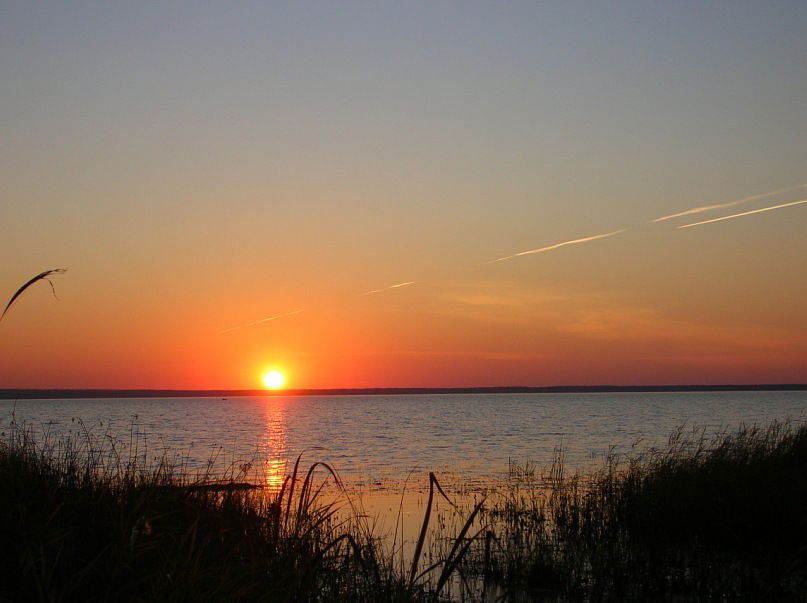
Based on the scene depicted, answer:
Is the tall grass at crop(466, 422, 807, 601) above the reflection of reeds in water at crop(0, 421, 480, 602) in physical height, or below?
below

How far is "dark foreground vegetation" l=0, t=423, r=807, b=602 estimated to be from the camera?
19.6 feet

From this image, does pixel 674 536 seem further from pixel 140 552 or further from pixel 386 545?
pixel 140 552

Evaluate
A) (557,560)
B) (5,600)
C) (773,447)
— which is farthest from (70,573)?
(773,447)

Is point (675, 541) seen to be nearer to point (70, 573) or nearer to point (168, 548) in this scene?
point (168, 548)

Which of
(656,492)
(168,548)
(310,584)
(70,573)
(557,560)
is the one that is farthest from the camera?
(656,492)

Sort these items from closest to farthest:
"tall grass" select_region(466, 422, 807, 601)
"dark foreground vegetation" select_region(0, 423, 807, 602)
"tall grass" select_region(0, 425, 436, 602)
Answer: "tall grass" select_region(0, 425, 436, 602)
"dark foreground vegetation" select_region(0, 423, 807, 602)
"tall grass" select_region(466, 422, 807, 601)

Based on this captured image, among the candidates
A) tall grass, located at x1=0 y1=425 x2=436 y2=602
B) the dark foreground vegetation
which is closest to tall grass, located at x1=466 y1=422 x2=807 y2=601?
the dark foreground vegetation

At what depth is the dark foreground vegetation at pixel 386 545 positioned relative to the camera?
19.6 ft

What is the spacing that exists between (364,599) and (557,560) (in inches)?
250

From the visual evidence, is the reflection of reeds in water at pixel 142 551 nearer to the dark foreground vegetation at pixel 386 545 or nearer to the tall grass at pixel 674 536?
the dark foreground vegetation at pixel 386 545

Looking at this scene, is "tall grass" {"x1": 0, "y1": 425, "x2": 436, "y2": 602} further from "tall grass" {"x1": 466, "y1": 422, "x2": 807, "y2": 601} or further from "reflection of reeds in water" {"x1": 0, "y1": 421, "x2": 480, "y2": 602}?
"tall grass" {"x1": 466, "y1": 422, "x2": 807, "y2": 601}

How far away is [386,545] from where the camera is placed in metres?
14.8

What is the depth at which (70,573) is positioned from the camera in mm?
6082

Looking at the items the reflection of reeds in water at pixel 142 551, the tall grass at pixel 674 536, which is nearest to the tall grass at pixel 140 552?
the reflection of reeds in water at pixel 142 551
